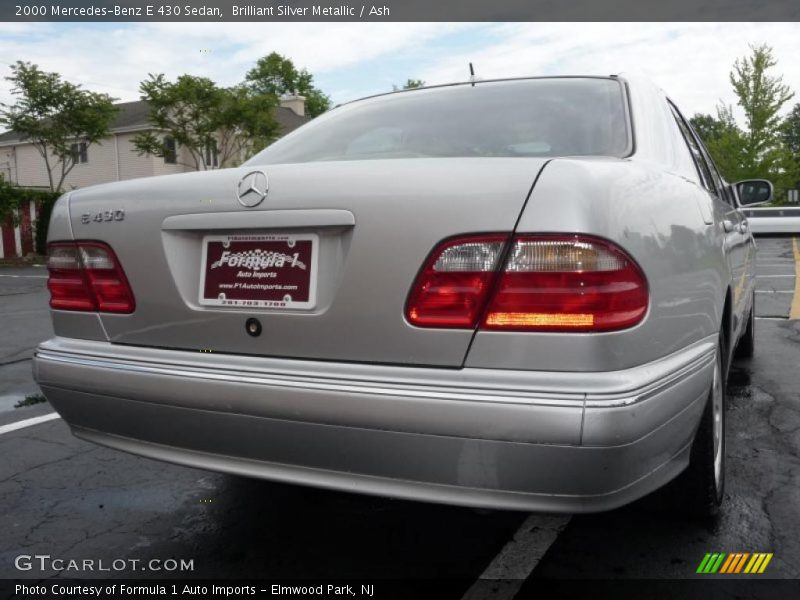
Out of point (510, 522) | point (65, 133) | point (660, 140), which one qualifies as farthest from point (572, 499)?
point (65, 133)

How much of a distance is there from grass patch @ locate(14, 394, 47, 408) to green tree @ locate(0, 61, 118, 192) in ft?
74.8

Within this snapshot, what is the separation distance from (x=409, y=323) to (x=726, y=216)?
1996 mm

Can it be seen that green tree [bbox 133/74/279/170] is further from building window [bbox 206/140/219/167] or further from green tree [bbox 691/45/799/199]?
green tree [bbox 691/45/799/199]

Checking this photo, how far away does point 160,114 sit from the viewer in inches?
1116

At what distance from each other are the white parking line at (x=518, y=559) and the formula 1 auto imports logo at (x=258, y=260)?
1.05 m

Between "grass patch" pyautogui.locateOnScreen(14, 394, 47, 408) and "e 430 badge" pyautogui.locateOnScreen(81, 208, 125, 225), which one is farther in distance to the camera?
"grass patch" pyautogui.locateOnScreen(14, 394, 47, 408)

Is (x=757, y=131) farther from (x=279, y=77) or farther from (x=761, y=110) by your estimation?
(x=279, y=77)

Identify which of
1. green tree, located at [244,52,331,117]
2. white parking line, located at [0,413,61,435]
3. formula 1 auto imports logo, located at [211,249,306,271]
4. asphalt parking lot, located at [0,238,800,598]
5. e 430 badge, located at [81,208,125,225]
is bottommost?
white parking line, located at [0,413,61,435]

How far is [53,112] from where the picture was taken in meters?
25.7
